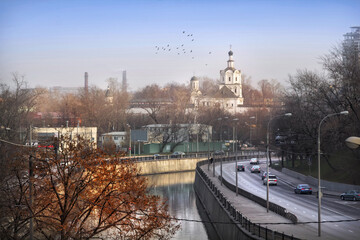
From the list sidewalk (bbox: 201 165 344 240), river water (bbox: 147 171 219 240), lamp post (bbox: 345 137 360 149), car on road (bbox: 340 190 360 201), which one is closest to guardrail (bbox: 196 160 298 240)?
sidewalk (bbox: 201 165 344 240)

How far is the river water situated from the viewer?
45.3 m

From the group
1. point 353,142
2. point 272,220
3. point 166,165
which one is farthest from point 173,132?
point 353,142

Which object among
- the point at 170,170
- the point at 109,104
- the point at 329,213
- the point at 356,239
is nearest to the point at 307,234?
the point at 356,239

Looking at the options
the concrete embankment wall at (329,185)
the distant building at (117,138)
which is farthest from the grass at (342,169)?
the distant building at (117,138)

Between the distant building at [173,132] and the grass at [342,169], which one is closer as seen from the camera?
the grass at [342,169]

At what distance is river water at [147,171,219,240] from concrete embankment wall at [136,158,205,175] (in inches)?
62.7

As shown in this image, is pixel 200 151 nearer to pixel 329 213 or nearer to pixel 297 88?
pixel 297 88

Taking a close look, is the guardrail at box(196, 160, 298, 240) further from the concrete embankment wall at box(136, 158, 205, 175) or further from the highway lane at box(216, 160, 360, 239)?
the concrete embankment wall at box(136, 158, 205, 175)

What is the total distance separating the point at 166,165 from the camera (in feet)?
332

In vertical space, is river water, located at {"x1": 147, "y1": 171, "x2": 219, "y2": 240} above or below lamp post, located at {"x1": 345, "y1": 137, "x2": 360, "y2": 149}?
below

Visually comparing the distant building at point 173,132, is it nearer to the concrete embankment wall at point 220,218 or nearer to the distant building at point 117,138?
the distant building at point 117,138

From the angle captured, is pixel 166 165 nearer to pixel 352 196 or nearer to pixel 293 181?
pixel 293 181

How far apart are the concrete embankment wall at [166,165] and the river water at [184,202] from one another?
159 centimetres

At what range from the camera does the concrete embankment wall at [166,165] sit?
9581 cm
